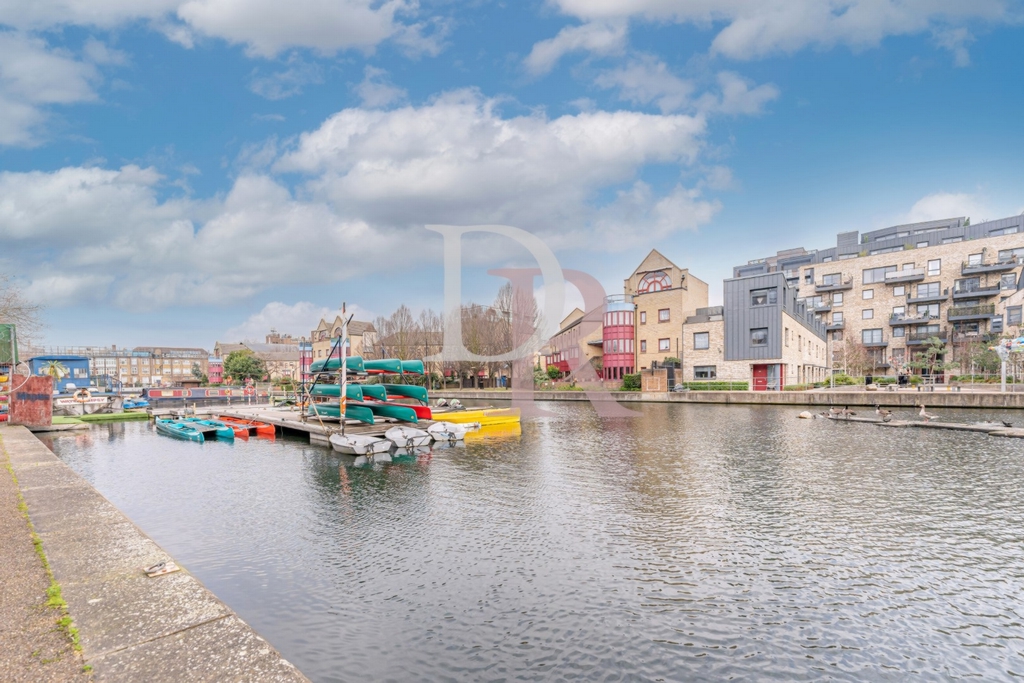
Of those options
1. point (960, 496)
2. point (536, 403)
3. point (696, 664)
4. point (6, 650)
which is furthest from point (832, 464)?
point (536, 403)

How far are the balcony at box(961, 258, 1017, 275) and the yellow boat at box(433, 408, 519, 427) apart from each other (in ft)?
230

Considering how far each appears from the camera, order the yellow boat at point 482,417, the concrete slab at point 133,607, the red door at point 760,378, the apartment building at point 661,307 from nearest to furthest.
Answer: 1. the concrete slab at point 133,607
2. the yellow boat at point 482,417
3. the red door at point 760,378
4. the apartment building at point 661,307

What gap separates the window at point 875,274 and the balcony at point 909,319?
5859 mm

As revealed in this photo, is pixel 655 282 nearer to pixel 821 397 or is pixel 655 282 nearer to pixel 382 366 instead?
pixel 821 397

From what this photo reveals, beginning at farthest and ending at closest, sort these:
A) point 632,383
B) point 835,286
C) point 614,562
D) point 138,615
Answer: point 835,286
point 632,383
point 614,562
point 138,615

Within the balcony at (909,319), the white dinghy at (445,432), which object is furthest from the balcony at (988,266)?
the white dinghy at (445,432)

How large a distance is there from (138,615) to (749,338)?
5264 centimetres

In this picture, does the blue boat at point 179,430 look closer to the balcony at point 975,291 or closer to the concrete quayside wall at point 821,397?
the concrete quayside wall at point 821,397

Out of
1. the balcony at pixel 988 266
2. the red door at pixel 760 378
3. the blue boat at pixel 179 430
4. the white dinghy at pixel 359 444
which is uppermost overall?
the balcony at pixel 988 266

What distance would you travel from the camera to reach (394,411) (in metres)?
27.5

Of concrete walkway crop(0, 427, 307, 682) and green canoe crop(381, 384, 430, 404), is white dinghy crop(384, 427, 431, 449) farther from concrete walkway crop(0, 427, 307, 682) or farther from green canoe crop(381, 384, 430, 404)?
concrete walkway crop(0, 427, 307, 682)

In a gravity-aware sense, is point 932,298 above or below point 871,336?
above

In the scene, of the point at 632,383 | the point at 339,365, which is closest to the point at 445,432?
the point at 339,365

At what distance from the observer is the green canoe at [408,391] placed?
28.9 m
